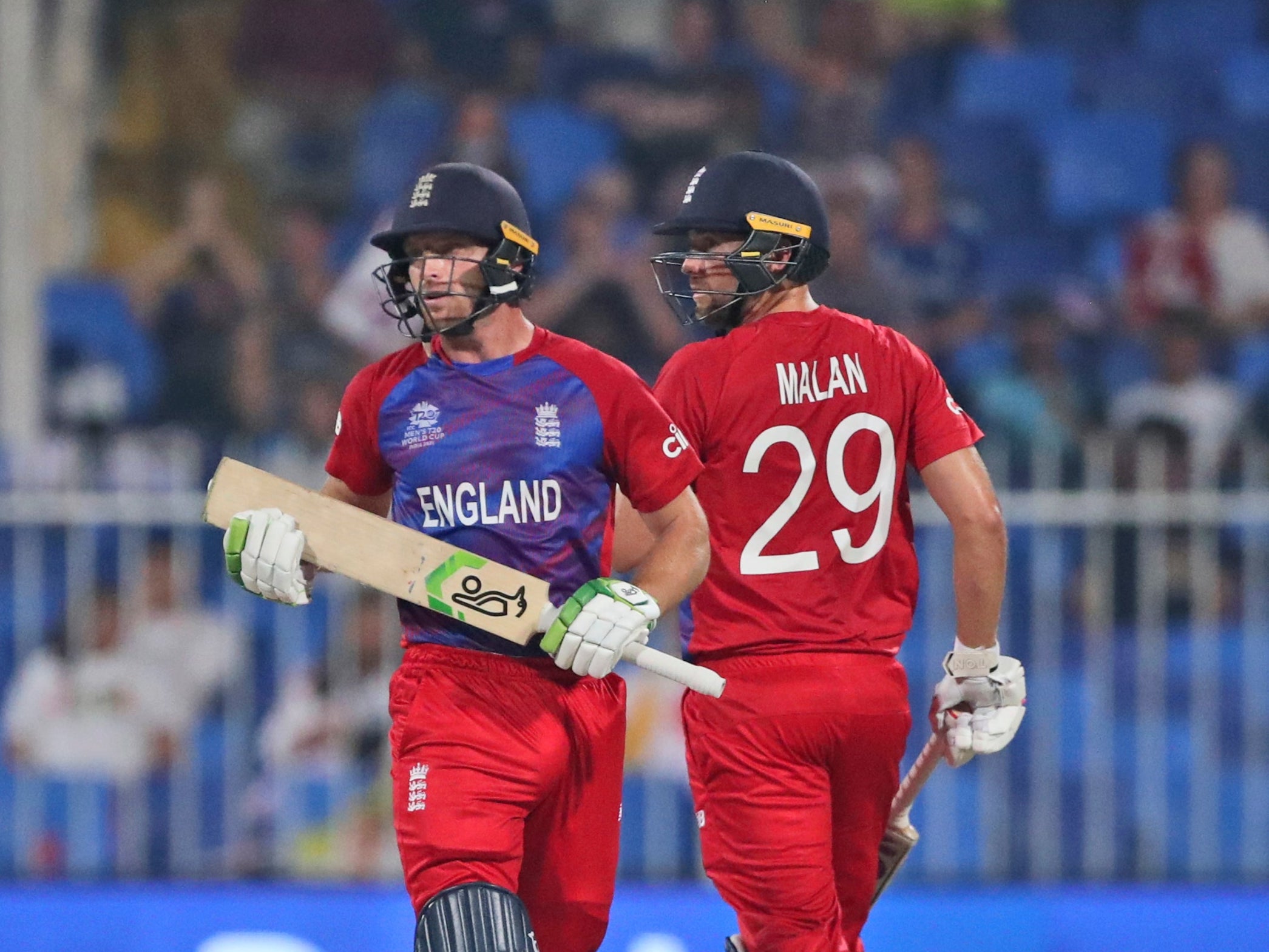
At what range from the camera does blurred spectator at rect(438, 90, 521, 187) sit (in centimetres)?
1007

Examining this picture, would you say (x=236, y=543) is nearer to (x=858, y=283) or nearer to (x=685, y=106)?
(x=858, y=283)

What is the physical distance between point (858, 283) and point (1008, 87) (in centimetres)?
278

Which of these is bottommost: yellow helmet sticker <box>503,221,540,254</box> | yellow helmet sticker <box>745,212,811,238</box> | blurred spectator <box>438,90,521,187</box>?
yellow helmet sticker <box>503,221,540,254</box>

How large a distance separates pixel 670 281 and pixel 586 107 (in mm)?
6610

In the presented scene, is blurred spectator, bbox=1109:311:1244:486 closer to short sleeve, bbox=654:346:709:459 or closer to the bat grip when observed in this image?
the bat grip

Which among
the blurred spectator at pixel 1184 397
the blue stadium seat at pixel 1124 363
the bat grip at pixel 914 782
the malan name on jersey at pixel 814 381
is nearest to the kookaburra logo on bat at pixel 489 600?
the malan name on jersey at pixel 814 381

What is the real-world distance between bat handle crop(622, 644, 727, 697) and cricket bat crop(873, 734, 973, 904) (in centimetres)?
100

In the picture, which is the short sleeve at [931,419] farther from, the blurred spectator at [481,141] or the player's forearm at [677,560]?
the blurred spectator at [481,141]

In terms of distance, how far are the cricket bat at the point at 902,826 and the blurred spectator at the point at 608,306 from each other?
4.18 m

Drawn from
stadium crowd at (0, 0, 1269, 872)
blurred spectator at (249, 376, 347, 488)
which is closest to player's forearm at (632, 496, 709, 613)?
blurred spectator at (249, 376, 347, 488)

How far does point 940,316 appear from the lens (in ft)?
32.1

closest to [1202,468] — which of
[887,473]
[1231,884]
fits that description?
[1231,884]

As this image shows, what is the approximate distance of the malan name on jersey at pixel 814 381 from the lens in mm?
4461

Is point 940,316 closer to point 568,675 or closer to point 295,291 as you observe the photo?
point 295,291
